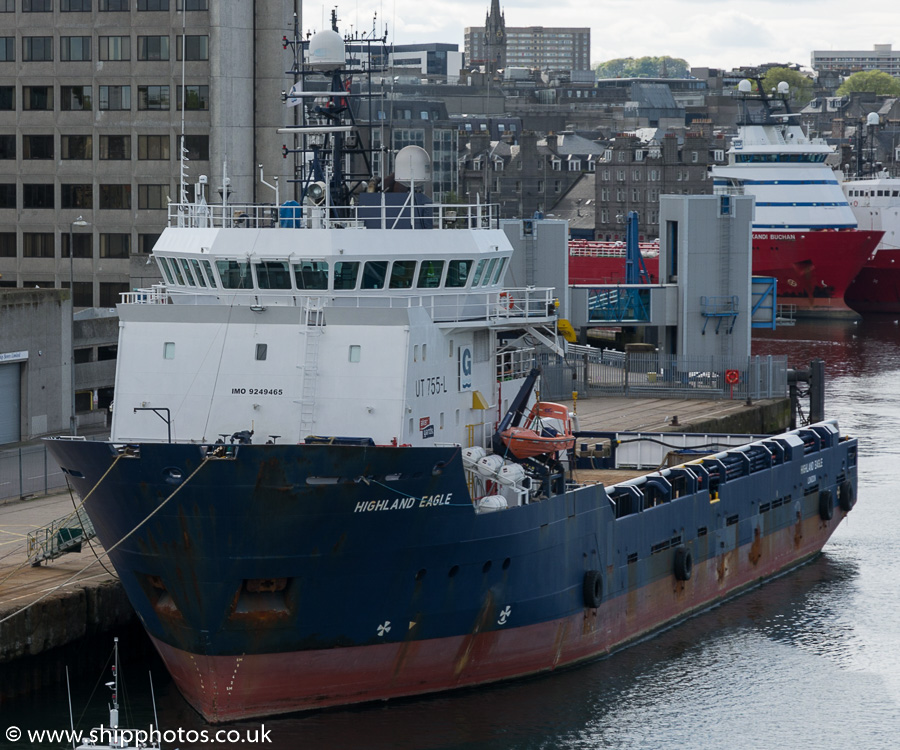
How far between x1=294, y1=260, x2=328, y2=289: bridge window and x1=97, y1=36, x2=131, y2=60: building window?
39426 mm

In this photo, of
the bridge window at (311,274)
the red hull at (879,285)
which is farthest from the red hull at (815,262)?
the bridge window at (311,274)

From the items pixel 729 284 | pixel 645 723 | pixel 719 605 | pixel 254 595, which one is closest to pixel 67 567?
pixel 254 595

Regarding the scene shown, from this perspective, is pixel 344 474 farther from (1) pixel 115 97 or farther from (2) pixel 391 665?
(1) pixel 115 97

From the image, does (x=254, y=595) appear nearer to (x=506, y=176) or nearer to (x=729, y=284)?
(x=729, y=284)

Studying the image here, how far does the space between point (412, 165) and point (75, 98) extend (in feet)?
128

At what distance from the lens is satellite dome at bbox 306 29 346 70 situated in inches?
1091

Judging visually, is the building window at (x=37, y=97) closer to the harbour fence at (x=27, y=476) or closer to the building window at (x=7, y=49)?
the building window at (x=7, y=49)

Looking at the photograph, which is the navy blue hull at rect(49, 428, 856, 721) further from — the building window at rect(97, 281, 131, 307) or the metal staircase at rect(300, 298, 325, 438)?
the building window at rect(97, 281, 131, 307)

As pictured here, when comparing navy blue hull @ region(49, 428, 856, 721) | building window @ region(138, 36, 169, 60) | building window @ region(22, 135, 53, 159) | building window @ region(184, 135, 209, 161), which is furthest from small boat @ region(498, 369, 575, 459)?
building window @ region(22, 135, 53, 159)

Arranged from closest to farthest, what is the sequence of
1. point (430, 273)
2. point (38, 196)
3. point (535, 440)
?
point (430, 273), point (535, 440), point (38, 196)

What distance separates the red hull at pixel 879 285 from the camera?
114312 mm

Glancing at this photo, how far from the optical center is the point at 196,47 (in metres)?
61.6

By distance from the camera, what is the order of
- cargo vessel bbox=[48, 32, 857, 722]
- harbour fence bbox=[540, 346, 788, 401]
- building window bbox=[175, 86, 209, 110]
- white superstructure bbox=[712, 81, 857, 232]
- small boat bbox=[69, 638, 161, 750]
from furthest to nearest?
white superstructure bbox=[712, 81, 857, 232] → building window bbox=[175, 86, 209, 110] → harbour fence bbox=[540, 346, 788, 401] → cargo vessel bbox=[48, 32, 857, 722] → small boat bbox=[69, 638, 161, 750]

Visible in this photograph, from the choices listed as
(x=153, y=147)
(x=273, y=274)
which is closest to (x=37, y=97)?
(x=153, y=147)
